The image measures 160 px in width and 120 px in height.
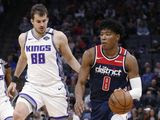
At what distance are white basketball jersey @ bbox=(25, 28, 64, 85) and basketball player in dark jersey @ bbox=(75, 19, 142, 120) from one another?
76cm

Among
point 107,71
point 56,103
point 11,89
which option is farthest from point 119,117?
point 11,89

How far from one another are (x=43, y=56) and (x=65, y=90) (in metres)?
0.58

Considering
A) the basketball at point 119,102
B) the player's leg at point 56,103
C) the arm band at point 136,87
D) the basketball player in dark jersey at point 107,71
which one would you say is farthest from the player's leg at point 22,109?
the arm band at point 136,87

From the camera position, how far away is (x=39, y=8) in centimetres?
746

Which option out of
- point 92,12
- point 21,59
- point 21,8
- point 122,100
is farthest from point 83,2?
point 122,100

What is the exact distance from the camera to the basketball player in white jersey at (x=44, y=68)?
24.5 ft

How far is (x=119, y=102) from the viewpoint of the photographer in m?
6.52

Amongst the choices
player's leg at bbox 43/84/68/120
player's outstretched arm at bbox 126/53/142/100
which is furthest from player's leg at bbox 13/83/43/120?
player's outstretched arm at bbox 126/53/142/100

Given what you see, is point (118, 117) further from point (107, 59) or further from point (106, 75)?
point (107, 59)

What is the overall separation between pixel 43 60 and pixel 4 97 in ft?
3.17

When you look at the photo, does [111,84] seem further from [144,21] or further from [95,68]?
[144,21]

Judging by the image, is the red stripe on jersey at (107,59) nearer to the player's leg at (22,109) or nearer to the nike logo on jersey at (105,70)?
the nike logo on jersey at (105,70)

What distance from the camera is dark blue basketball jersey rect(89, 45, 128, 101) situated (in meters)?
6.85

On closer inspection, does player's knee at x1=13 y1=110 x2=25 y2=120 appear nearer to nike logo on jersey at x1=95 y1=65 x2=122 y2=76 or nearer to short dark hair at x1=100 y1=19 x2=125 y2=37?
nike logo on jersey at x1=95 y1=65 x2=122 y2=76
